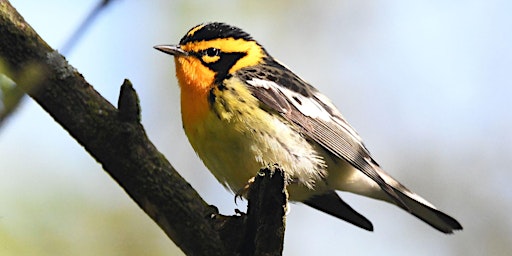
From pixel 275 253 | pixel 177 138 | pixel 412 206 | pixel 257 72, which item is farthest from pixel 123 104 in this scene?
pixel 177 138

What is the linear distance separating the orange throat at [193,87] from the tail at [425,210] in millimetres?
1123

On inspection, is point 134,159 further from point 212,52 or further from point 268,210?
point 212,52

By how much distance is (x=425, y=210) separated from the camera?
14.7ft

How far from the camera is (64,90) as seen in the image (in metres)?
2.59

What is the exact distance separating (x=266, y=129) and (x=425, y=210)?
1.10 metres

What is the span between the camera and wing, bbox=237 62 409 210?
14.0ft

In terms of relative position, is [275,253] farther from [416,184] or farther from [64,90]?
[416,184]

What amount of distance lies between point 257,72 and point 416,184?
11.4 ft

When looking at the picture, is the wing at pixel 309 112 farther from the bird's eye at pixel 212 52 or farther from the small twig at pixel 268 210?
the small twig at pixel 268 210

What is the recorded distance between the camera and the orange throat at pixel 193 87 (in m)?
4.00

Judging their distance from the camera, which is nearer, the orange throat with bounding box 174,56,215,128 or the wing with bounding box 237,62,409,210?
the orange throat with bounding box 174,56,215,128

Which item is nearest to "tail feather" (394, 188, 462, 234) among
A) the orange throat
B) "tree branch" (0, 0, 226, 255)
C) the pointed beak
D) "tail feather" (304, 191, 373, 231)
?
"tail feather" (304, 191, 373, 231)

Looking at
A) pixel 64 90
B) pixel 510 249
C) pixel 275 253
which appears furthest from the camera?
pixel 510 249

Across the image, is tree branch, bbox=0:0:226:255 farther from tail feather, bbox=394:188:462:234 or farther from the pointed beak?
tail feather, bbox=394:188:462:234
